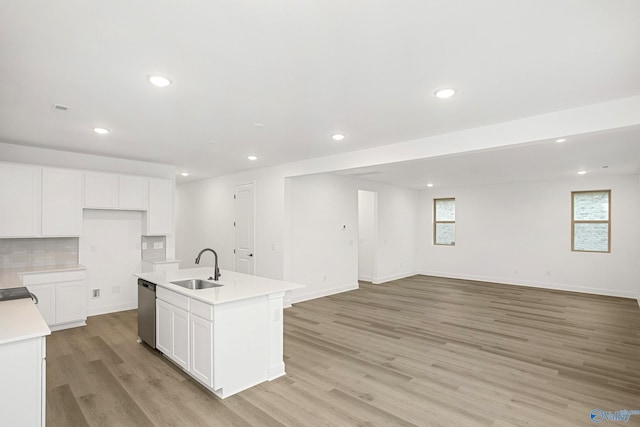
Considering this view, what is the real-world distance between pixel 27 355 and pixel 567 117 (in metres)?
4.56

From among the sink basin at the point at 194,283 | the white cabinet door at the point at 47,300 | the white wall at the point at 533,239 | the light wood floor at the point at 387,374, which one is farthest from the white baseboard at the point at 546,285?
the white cabinet door at the point at 47,300

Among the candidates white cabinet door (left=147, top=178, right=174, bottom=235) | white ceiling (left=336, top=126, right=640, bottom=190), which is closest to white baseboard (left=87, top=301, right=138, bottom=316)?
white cabinet door (left=147, top=178, right=174, bottom=235)

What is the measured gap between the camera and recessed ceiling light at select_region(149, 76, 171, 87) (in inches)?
100

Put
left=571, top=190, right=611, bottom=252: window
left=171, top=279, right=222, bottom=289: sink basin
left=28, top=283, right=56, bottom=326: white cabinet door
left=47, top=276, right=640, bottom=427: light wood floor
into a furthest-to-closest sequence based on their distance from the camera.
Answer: left=571, top=190, right=611, bottom=252: window → left=28, top=283, right=56, bottom=326: white cabinet door → left=171, top=279, right=222, bottom=289: sink basin → left=47, top=276, right=640, bottom=427: light wood floor

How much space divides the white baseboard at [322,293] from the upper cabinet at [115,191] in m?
3.08

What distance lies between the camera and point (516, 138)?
11.6 feet

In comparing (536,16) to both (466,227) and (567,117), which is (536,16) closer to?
(567,117)

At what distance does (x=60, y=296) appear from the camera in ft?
15.5

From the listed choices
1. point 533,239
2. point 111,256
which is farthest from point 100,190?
point 533,239

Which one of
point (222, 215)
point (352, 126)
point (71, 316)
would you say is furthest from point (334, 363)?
point (222, 215)

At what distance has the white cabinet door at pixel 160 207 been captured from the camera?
5.86m

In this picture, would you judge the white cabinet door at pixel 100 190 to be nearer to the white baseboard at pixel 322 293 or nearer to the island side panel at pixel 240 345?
the white baseboard at pixel 322 293

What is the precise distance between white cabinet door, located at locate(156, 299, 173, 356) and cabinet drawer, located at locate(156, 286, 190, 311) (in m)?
0.05

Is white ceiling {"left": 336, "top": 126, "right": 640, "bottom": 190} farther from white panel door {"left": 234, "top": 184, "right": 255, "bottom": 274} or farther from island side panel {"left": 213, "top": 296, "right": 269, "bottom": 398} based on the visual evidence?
island side panel {"left": 213, "top": 296, "right": 269, "bottom": 398}
